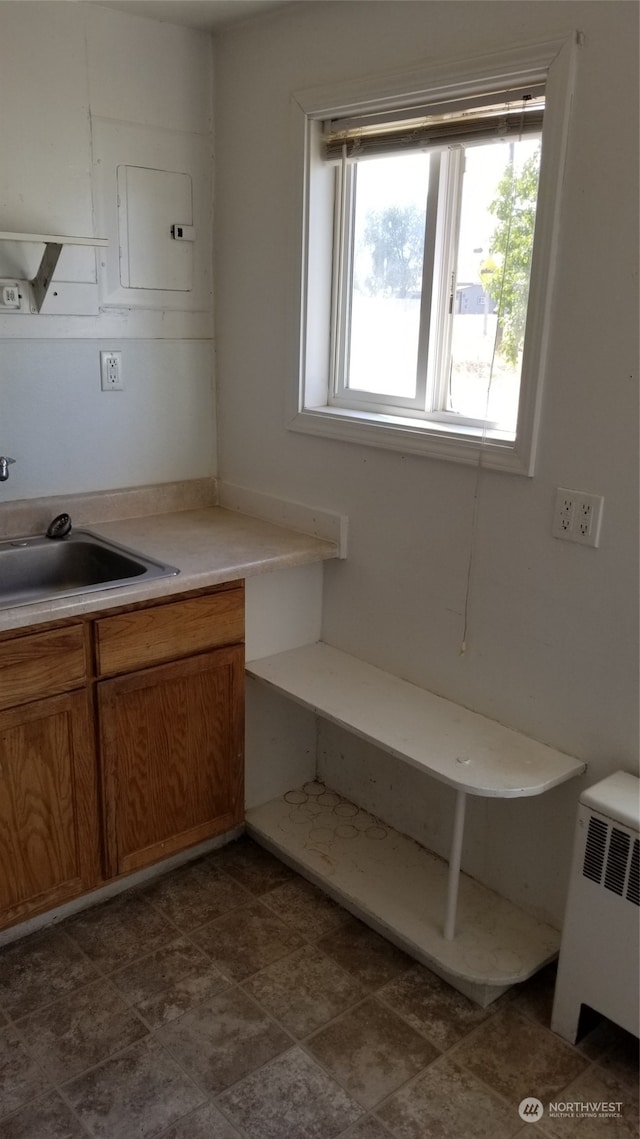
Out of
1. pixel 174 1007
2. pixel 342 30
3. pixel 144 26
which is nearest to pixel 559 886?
pixel 174 1007

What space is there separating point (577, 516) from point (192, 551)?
103cm

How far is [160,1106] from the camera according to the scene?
67.2 inches

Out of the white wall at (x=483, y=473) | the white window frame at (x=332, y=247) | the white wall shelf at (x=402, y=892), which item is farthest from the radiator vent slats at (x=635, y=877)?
the white window frame at (x=332, y=247)

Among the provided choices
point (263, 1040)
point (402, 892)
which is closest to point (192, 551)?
point (402, 892)

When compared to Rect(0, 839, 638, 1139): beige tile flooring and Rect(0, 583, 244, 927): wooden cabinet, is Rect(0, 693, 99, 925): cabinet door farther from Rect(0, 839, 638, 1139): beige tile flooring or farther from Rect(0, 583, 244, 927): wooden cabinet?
Rect(0, 839, 638, 1139): beige tile flooring

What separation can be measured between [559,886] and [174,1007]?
0.95 meters

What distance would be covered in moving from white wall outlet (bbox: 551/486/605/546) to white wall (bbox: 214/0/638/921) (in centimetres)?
2

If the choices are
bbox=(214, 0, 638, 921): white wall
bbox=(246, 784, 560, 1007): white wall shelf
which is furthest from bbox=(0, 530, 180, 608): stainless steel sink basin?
bbox=(246, 784, 560, 1007): white wall shelf

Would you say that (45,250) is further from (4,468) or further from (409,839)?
(409,839)

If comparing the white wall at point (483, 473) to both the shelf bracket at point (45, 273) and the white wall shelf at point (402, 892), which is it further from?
the shelf bracket at point (45, 273)

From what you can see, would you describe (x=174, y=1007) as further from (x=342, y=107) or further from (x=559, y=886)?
(x=342, y=107)

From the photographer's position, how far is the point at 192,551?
7.64 ft

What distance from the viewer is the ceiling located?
88.8 inches

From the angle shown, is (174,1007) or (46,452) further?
(46,452)
